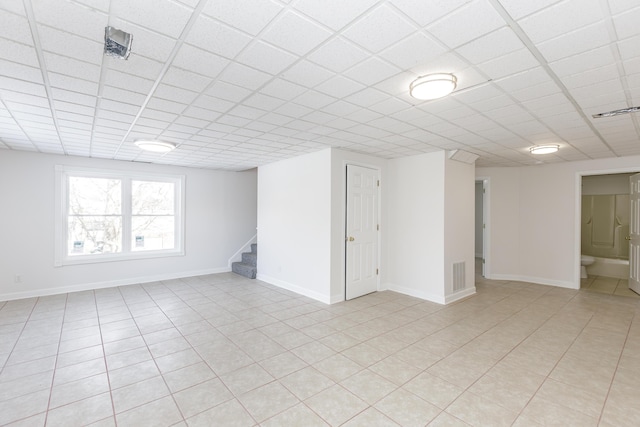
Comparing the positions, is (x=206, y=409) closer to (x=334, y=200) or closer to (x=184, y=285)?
(x=334, y=200)

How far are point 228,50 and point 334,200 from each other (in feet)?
9.95

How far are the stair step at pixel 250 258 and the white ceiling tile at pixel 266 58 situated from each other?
16.9 ft

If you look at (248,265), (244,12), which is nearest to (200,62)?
(244,12)

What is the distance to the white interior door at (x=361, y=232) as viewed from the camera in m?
4.89

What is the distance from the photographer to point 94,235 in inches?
222

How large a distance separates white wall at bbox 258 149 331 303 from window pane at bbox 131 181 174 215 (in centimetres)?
207

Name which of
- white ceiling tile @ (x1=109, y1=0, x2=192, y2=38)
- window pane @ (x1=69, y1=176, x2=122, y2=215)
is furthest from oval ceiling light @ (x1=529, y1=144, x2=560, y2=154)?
window pane @ (x1=69, y1=176, x2=122, y2=215)

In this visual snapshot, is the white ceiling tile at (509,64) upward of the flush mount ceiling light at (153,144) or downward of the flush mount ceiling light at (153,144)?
upward

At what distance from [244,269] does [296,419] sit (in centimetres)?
482

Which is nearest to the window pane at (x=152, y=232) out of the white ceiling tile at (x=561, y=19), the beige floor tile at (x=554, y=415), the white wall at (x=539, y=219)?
the beige floor tile at (x=554, y=415)

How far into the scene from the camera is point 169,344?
321 centimetres

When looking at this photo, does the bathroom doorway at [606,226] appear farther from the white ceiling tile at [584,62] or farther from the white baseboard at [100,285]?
the white baseboard at [100,285]

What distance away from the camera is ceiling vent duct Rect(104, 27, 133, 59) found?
1.67 m

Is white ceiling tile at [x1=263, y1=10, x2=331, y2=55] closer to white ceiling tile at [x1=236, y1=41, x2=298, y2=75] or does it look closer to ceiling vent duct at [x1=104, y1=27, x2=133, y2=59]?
white ceiling tile at [x1=236, y1=41, x2=298, y2=75]
